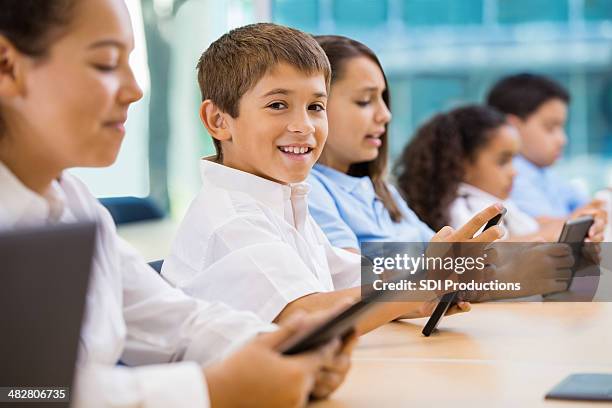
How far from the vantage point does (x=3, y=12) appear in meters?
0.93

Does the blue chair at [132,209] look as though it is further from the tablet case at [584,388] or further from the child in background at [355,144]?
the tablet case at [584,388]

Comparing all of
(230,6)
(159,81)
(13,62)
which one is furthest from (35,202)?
(159,81)

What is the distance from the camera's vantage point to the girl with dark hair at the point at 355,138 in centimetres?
225

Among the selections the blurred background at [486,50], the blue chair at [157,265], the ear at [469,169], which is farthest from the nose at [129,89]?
the blurred background at [486,50]

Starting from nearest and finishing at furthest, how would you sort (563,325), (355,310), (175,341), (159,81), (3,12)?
(355,310) → (3,12) → (175,341) → (563,325) → (159,81)

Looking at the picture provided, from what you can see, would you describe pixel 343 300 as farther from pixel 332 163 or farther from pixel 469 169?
pixel 469 169

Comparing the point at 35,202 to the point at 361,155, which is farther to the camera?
the point at 361,155

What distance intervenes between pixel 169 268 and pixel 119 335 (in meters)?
0.52

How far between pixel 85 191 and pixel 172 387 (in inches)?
14.1

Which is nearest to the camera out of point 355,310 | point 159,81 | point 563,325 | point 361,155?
point 355,310

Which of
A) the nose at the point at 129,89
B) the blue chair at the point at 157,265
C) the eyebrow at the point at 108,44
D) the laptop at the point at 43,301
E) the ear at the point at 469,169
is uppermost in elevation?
the eyebrow at the point at 108,44

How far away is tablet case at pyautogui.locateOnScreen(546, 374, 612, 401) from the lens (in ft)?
3.19

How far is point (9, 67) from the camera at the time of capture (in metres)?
0.95

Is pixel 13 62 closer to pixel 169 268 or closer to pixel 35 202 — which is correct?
pixel 35 202
